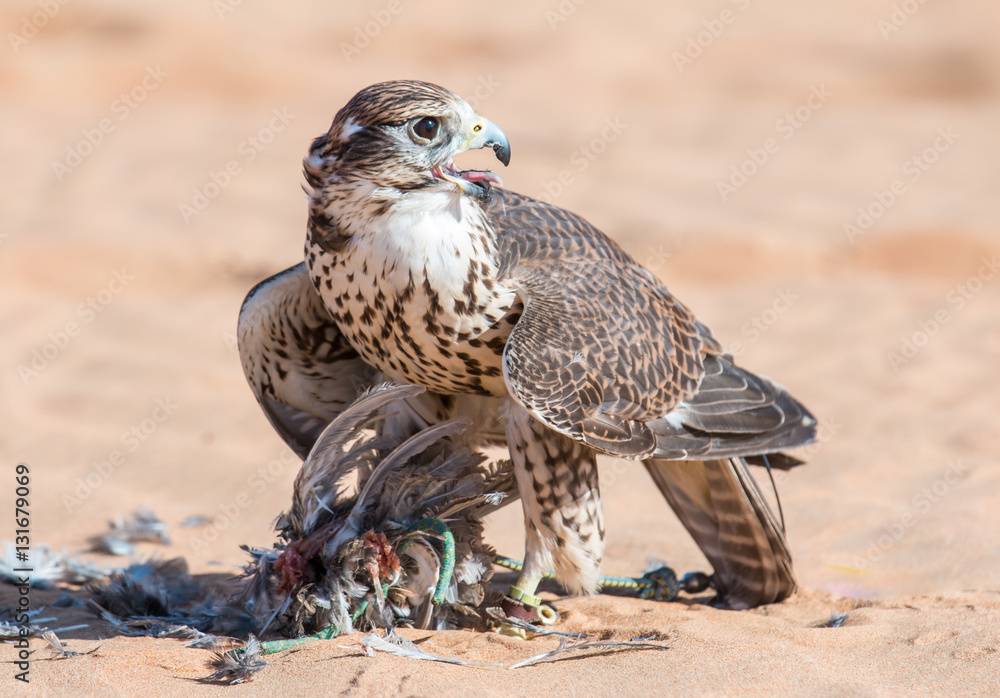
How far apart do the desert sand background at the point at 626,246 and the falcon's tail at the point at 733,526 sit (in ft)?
0.61

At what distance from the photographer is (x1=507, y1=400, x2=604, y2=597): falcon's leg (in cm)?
321

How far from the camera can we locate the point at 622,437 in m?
3.16

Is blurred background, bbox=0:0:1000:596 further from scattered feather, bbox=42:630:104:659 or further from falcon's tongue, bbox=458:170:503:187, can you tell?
falcon's tongue, bbox=458:170:503:187

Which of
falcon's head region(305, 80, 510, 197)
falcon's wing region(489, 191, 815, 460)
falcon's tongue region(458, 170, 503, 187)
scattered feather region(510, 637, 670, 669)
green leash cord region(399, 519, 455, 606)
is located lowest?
scattered feather region(510, 637, 670, 669)

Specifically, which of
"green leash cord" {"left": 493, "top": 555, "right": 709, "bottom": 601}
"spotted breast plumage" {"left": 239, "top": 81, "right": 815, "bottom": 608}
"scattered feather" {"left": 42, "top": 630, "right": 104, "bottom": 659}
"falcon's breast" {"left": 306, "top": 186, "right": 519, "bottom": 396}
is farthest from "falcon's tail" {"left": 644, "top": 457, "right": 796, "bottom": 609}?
"scattered feather" {"left": 42, "top": 630, "right": 104, "bottom": 659}

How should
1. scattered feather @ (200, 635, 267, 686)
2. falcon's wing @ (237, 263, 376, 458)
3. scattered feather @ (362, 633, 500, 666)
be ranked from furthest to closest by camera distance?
falcon's wing @ (237, 263, 376, 458) → scattered feather @ (362, 633, 500, 666) → scattered feather @ (200, 635, 267, 686)

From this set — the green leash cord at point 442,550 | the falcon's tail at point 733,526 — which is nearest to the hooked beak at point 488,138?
the green leash cord at point 442,550

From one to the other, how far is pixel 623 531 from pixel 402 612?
5.62 feet

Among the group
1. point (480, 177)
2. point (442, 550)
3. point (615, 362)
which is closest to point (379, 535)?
point (442, 550)

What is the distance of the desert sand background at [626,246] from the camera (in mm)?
3172

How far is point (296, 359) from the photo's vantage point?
3691mm

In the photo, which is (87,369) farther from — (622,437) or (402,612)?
(622,437)

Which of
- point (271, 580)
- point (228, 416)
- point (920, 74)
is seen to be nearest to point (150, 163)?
point (228, 416)

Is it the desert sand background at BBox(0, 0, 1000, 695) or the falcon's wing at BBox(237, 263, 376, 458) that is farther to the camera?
the falcon's wing at BBox(237, 263, 376, 458)
